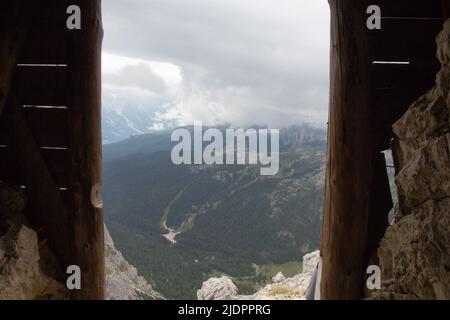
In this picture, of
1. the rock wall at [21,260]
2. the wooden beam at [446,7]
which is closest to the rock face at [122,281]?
the rock wall at [21,260]

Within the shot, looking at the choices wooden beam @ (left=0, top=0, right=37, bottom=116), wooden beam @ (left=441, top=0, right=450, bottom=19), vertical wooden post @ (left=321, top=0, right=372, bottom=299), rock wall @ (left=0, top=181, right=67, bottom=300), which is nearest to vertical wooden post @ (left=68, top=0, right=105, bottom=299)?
rock wall @ (left=0, top=181, right=67, bottom=300)

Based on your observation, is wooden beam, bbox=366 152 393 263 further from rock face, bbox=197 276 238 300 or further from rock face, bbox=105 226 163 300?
rock face, bbox=105 226 163 300

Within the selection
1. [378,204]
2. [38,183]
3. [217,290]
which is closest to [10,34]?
[38,183]

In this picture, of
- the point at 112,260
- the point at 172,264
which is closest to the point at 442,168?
the point at 112,260

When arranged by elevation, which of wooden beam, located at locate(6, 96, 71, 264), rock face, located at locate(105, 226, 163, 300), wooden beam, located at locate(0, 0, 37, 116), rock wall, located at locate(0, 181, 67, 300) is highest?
wooden beam, located at locate(0, 0, 37, 116)

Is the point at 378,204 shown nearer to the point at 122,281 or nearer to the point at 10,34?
the point at 10,34
